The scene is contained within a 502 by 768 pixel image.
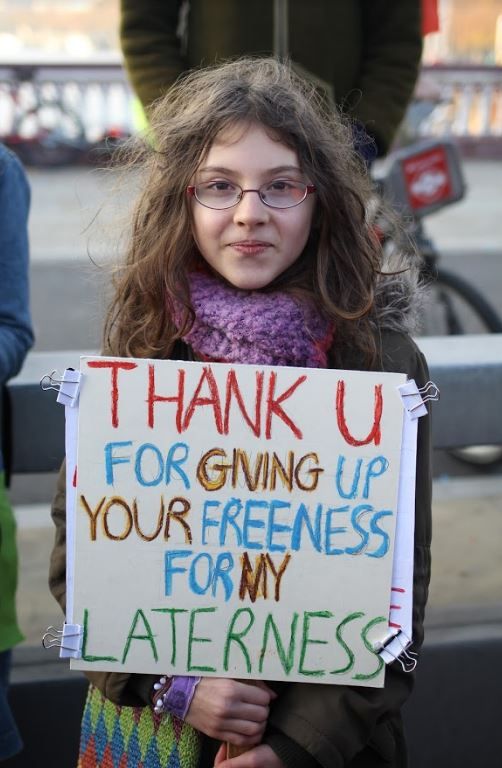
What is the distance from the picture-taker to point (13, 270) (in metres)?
2.26

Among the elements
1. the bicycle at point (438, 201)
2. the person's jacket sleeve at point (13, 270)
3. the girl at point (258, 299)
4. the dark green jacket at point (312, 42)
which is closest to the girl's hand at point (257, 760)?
the girl at point (258, 299)

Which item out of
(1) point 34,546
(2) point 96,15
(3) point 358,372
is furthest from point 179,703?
(2) point 96,15

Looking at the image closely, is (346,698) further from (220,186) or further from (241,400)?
(220,186)

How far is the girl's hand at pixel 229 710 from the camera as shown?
5.27 ft

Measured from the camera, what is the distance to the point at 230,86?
1.73 meters

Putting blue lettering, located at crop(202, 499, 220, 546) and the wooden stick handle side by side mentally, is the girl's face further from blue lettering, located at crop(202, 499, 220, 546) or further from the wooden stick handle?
the wooden stick handle

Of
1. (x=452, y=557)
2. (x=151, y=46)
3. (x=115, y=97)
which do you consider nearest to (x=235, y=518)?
(x=151, y=46)

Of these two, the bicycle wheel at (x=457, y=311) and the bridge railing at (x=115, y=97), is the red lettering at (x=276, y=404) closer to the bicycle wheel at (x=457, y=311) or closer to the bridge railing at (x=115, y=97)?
the bicycle wheel at (x=457, y=311)

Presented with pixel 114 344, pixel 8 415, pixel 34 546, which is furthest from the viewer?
pixel 34 546

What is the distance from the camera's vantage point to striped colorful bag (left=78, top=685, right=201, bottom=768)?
1.71 m

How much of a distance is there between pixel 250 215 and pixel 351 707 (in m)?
0.76

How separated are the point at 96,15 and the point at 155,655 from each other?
33740mm

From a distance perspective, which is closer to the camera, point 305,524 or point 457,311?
point 305,524

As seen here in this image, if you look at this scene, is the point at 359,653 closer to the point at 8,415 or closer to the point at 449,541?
the point at 8,415
